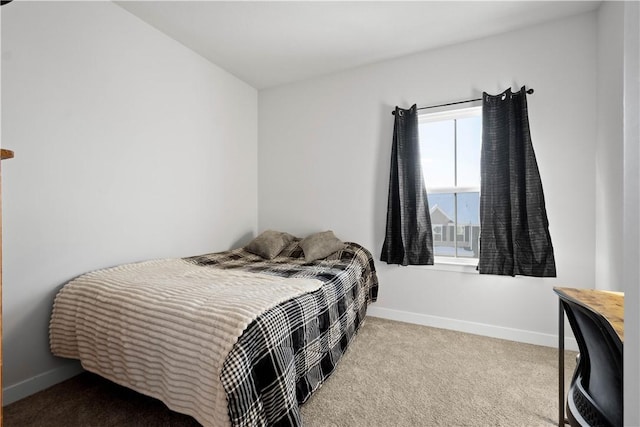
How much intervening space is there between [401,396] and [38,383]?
2.22m

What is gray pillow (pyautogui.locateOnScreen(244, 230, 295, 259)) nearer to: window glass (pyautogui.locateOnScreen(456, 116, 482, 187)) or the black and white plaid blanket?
the black and white plaid blanket

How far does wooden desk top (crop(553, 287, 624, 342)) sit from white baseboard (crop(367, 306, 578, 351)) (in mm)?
1389

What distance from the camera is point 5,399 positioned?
1.64 metres

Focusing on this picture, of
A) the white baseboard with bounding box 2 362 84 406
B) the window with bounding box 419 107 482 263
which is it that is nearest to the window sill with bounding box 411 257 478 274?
the window with bounding box 419 107 482 263

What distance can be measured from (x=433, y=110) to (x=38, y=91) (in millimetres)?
2990

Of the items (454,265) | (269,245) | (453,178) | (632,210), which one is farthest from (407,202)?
(632,210)

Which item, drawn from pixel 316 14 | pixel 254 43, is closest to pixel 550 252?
pixel 316 14

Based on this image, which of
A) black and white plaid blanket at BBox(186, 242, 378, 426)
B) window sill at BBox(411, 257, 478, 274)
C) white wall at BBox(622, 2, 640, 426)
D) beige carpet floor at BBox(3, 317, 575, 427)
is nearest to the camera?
white wall at BBox(622, 2, 640, 426)

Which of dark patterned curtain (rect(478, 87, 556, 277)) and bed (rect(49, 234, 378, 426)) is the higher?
dark patterned curtain (rect(478, 87, 556, 277))

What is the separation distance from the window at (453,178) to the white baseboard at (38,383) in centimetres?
302

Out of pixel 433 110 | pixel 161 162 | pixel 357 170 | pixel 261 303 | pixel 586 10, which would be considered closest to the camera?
pixel 261 303

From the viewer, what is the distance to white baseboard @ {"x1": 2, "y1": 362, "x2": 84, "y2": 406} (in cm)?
166

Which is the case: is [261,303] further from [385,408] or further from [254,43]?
[254,43]

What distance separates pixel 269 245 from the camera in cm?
291
